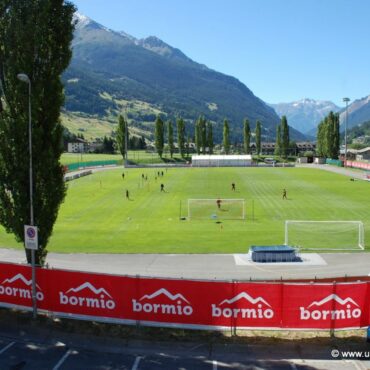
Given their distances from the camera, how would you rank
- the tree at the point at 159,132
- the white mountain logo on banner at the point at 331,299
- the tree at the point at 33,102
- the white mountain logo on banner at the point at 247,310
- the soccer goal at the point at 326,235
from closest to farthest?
the white mountain logo on banner at the point at 331,299 → the white mountain logo on banner at the point at 247,310 → the tree at the point at 33,102 → the soccer goal at the point at 326,235 → the tree at the point at 159,132

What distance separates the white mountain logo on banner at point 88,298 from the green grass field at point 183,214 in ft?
57.1

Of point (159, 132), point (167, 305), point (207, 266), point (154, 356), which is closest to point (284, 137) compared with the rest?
point (159, 132)

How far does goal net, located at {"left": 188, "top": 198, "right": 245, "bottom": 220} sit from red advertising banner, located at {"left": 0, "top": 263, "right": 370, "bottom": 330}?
3275 centimetres

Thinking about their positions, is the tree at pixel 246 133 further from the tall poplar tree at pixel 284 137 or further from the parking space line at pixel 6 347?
the parking space line at pixel 6 347

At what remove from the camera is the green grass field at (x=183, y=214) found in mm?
38375

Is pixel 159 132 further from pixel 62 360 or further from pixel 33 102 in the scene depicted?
pixel 62 360

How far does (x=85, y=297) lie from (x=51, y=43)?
10577mm

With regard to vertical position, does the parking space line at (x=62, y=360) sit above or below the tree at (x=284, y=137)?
below

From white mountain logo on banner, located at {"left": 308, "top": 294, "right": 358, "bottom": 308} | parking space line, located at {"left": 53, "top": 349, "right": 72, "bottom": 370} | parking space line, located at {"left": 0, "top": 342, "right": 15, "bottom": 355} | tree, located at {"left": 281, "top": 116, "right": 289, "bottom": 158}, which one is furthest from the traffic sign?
tree, located at {"left": 281, "top": 116, "right": 289, "bottom": 158}

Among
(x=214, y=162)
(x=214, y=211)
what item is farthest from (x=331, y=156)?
(x=214, y=211)

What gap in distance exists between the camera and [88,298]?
18047 mm

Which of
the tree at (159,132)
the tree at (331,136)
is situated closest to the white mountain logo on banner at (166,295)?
the tree at (331,136)

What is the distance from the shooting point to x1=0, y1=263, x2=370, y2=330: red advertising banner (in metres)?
16.7

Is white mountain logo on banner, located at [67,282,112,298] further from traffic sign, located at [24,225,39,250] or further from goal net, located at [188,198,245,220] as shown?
goal net, located at [188,198,245,220]
